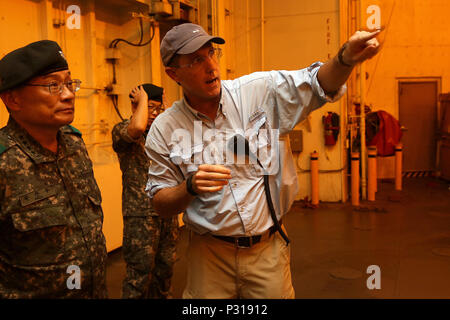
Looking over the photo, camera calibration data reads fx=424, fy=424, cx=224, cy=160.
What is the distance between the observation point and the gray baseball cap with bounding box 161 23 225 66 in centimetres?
180

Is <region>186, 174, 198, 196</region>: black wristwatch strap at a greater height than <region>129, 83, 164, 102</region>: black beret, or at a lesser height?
lesser

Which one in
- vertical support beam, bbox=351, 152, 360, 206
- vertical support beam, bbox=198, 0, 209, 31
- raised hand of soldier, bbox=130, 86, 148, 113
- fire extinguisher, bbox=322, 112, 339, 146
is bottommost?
vertical support beam, bbox=351, 152, 360, 206

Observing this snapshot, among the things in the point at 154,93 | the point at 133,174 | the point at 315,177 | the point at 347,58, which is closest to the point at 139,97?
the point at 154,93

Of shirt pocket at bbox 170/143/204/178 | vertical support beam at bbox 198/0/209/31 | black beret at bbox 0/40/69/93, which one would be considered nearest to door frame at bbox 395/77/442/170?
vertical support beam at bbox 198/0/209/31

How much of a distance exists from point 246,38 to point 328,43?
1396mm

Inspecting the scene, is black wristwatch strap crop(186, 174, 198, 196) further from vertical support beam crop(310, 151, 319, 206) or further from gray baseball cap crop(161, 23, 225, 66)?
vertical support beam crop(310, 151, 319, 206)

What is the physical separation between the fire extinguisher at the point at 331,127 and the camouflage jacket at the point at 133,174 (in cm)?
442

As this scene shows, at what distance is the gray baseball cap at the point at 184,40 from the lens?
180 cm

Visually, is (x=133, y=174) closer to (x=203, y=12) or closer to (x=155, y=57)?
(x=155, y=57)

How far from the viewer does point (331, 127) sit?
6.98m

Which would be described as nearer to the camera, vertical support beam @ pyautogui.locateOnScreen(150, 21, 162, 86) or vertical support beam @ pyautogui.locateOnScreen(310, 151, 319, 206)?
vertical support beam @ pyautogui.locateOnScreen(150, 21, 162, 86)

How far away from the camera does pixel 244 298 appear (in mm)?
1978

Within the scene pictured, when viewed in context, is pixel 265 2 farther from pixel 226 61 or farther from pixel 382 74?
pixel 382 74
